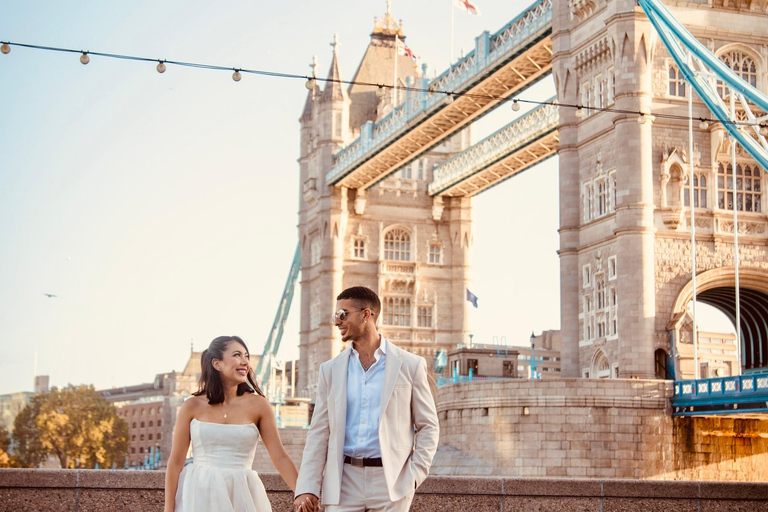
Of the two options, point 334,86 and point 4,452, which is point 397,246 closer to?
point 334,86

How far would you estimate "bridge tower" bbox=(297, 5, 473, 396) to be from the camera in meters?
64.9

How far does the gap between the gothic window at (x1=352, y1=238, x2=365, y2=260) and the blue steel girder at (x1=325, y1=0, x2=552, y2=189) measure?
3.17 m

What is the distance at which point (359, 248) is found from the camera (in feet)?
215

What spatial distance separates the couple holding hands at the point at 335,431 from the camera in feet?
22.7

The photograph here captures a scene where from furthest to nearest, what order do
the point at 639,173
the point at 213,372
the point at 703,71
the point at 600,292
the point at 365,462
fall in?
the point at 600,292, the point at 639,173, the point at 703,71, the point at 213,372, the point at 365,462

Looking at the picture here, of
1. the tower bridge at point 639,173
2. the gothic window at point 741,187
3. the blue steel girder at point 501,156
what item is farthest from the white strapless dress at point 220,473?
the blue steel girder at point 501,156

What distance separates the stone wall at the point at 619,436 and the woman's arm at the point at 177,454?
26698 millimetres

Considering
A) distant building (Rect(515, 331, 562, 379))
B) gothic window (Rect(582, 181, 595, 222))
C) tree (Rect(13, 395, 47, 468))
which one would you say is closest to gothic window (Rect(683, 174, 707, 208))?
gothic window (Rect(582, 181, 595, 222))

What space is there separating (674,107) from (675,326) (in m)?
6.80

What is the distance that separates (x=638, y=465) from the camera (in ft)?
108

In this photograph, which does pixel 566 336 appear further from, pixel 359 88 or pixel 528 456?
pixel 359 88

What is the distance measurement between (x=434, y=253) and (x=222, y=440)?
5973 cm

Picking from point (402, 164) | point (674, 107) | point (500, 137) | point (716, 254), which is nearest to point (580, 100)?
point (674, 107)

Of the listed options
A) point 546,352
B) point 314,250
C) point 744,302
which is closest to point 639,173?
point 744,302
